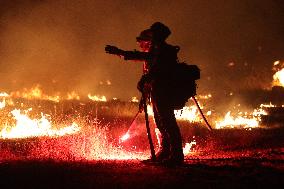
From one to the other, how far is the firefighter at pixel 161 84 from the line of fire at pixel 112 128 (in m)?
0.48

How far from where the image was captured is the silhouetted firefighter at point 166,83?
279 inches

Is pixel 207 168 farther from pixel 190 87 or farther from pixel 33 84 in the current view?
pixel 33 84

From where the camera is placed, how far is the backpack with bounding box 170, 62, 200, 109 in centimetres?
707

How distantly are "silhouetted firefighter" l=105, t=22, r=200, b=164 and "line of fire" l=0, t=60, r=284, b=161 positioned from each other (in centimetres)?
51

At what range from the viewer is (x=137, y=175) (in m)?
5.58

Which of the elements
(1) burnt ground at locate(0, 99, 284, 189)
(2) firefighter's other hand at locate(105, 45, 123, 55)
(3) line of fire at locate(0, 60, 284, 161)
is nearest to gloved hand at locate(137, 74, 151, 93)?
(2) firefighter's other hand at locate(105, 45, 123, 55)

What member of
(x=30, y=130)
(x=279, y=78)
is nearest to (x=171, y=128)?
(x=30, y=130)

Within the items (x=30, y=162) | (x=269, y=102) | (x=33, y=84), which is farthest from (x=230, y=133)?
(x=33, y=84)

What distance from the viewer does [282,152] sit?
8.26 metres

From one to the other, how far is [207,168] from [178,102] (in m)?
1.49

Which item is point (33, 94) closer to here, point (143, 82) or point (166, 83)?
point (143, 82)

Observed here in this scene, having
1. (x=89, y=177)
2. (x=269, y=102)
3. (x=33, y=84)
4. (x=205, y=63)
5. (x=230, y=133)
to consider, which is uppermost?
(x=205, y=63)

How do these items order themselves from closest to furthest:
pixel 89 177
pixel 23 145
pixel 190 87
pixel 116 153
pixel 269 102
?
pixel 89 177, pixel 190 87, pixel 116 153, pixel 23 145, pixel 269 102

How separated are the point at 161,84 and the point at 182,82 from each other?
0.39 m
